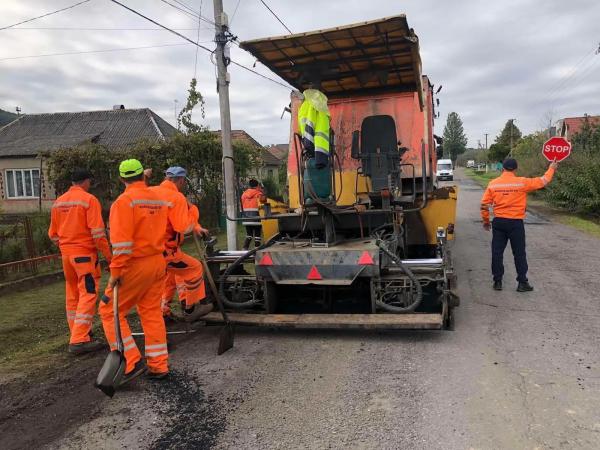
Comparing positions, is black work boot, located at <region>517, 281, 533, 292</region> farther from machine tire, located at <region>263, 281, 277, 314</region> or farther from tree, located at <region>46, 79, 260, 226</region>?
tree, located at <region>46, 79, 260, 226</region>

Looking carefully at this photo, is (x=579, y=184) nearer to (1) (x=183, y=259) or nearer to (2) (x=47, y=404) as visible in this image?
(1) (x=183, y=259)

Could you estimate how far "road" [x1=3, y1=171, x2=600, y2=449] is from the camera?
3.16 m

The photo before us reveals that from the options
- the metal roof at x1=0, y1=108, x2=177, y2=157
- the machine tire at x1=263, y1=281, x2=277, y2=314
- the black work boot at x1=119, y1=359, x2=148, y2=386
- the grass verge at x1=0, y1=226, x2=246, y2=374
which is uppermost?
the metal roof at x1=0, y1=108, x2=177, y2=157

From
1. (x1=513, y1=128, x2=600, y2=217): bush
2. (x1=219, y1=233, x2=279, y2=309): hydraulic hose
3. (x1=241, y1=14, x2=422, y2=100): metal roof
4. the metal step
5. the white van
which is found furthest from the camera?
the white van

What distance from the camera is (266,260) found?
522 centimetres

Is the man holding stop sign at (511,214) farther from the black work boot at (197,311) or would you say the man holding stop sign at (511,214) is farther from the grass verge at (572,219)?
the grass verge at (572,219)

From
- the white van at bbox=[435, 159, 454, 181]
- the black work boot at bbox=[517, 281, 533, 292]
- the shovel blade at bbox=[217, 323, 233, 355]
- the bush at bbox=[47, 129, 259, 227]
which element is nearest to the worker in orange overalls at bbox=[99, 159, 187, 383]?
the shovel blade at bbox=[217, 323, 233, 355]

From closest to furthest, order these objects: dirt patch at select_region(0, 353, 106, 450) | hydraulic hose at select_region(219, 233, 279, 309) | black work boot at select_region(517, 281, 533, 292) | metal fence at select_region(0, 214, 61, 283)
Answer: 1. dirt patch at select_region(0, 353, 106, 450)
2. hydraulic hose at select_region(219, 233, 279, 309)
3. black work boot at select_region(517, 281, 533, 292)
4. metal fence at select_region(0, 214, 61, 283)

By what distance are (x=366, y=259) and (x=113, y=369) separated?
247 centimetres

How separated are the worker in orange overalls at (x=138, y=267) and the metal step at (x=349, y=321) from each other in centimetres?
108

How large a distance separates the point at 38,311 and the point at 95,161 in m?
7.21

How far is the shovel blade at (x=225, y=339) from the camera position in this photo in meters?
4.75

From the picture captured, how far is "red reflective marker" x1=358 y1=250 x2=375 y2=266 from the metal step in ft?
1.67

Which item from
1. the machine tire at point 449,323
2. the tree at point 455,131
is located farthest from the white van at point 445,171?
the tree at point 455,131
